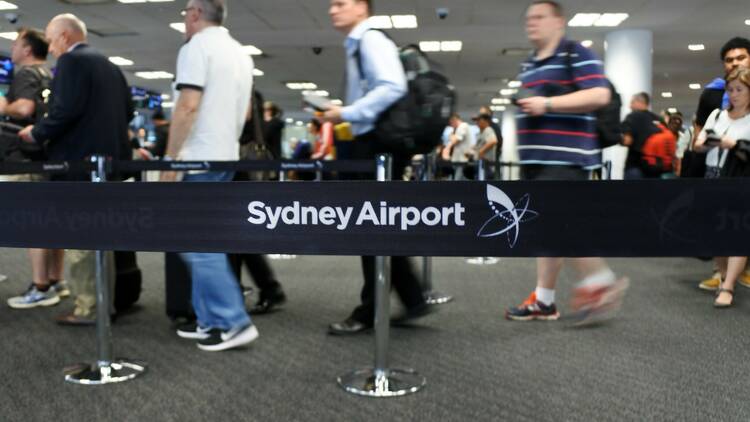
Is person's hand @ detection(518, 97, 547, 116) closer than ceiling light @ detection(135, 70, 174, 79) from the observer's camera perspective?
Yes

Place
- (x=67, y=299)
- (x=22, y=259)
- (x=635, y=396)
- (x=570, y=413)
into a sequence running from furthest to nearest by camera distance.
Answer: (x=22, y=259) < (x=67, y=299) < (x=635, y=396) < (x=570, y=413)

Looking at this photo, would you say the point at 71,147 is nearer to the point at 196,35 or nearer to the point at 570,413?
the point at 196,35

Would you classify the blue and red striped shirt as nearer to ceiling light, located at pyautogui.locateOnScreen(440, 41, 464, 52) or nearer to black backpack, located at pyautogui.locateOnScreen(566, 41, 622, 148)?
black backpack, located at pyautogui.locateOnScreen(566, 41, 622, 148)

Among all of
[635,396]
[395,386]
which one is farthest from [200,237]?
[635,396]

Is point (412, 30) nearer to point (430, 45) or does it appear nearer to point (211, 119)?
point (430, 45)

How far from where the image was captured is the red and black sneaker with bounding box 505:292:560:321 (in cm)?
A: 349

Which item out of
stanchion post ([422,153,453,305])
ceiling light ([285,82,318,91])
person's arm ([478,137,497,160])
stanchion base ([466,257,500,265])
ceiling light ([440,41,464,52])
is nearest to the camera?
stanchion post ([422,153,453,305])

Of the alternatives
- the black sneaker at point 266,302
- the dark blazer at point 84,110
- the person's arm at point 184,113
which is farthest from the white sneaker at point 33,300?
the person's arm at point 184,113

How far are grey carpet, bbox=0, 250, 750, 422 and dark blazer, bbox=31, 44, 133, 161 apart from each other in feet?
3.06

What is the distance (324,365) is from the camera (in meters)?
2.73

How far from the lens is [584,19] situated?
36.5 feet

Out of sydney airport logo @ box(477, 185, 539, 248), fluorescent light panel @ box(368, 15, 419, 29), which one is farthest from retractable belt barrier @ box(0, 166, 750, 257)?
fluorescent light panel @ box(368, 15, 419, 29)

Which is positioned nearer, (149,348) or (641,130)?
(149,348)

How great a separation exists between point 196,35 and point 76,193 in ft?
5.35
